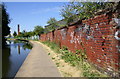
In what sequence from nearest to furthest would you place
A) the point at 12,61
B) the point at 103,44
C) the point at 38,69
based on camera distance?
the point at 103,44, the point at 38,69, the point at 12,61

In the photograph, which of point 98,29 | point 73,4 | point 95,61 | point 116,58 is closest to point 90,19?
point 98,29

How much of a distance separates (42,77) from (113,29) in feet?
9.07

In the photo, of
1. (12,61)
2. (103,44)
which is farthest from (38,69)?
(12,61)

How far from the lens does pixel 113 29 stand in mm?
3232

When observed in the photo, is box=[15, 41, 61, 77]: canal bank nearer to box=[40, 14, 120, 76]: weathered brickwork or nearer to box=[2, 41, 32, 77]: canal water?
box=[2, 41, 32, 77]: canal water

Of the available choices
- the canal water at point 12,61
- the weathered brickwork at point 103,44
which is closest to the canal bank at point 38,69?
the canal water at point 12,61

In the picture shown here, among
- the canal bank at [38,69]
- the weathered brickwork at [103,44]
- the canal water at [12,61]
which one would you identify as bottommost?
the canal water at [12,61]

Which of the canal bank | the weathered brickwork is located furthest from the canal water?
the weathered brickwork

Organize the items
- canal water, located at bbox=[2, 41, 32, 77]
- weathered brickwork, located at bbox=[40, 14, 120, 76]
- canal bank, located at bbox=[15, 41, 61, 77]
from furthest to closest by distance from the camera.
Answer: canal water, located at bbox=[2, 41, 32, 77] → canal bank, located at bbox=[15, 41, 61, 77] → weathered brickwork, located at bbox=[40, 14, 120, 76]

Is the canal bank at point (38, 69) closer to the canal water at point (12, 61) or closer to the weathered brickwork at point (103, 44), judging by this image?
the canal water at point (12, 61)

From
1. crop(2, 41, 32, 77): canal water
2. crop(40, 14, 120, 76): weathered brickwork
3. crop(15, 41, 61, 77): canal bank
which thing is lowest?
crop(2, 41, 32, 77): canal water

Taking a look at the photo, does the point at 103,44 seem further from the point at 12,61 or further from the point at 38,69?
the point at 12,61

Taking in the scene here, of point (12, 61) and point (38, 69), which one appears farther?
point (12, 61)

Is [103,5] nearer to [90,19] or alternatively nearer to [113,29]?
[90,19]
